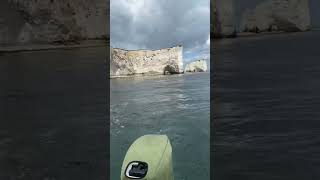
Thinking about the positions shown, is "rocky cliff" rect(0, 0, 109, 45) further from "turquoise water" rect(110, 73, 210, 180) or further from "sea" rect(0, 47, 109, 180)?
"turquoise water" rect(110, 73, 210, 180)

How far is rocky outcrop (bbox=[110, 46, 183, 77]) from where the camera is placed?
26.8 ft

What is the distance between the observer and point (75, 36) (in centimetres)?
270

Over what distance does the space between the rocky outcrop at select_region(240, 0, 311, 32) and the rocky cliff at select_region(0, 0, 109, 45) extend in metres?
0.87

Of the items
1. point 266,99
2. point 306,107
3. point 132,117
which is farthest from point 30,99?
point 132,117

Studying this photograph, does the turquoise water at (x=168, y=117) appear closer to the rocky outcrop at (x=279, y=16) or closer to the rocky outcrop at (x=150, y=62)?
the rocky outcrop at (x=150, y=62)

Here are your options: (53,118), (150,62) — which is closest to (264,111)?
(53,118)

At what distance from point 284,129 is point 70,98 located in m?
1.40

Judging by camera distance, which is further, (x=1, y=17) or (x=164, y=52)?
(x=164, y=52)

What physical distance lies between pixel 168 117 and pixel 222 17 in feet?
19.0

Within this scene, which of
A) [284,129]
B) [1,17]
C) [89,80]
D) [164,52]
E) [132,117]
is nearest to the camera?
[284,129]

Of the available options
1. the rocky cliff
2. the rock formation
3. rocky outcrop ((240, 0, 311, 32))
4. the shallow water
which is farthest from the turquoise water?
rocky outcrop ((240, 0, 311, 32))

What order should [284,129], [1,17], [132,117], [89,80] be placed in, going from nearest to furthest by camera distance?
[284,129] < [1,17] < [89,80] < [132,117]

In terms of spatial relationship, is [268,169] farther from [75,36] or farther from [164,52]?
[164,52]

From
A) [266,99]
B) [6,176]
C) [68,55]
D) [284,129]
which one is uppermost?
[68,55]
